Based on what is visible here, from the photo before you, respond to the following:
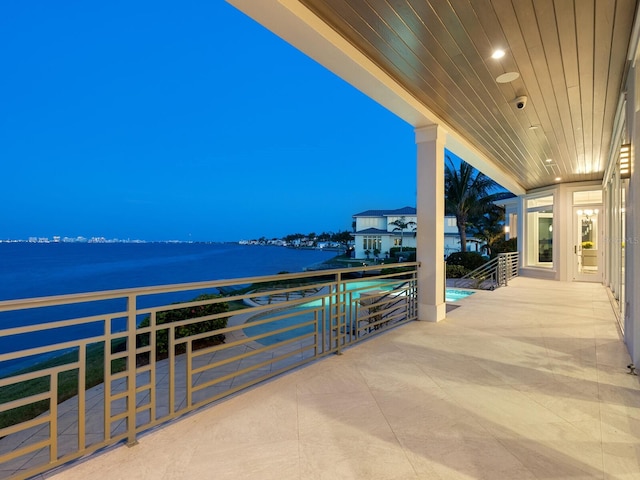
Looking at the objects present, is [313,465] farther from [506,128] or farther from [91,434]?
[506,128]

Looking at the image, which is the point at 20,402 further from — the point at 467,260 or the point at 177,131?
the point at 177,131

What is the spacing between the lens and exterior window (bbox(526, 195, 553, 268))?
34.4 ft

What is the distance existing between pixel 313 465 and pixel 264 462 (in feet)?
0.86

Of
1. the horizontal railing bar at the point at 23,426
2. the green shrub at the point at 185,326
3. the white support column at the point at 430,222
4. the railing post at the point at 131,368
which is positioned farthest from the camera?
the green shrub at the point at 185,326

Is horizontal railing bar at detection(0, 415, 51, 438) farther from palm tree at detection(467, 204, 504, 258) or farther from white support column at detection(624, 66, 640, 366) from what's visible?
palm tree at detection(467, 204, 504, 258)

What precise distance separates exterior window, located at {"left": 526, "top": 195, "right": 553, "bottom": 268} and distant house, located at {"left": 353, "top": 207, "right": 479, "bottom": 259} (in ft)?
51.3

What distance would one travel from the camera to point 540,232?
11016mm

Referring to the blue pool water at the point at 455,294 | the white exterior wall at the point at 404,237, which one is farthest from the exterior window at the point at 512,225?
the white exterior wall at the point at 404,237

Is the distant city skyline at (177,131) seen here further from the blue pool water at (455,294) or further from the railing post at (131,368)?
the railing post at (131,368)

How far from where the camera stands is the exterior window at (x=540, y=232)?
34.4ft

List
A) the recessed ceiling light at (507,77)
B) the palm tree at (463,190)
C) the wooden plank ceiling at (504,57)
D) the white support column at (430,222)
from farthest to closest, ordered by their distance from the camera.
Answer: the palm tree at (463,190)
the white support column at (430,222)
the recessed ceiling light at (507,77)
the wooden plank ceiling at (504,57)

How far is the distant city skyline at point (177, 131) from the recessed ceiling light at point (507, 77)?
4384 cm

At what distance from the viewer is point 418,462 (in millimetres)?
1768

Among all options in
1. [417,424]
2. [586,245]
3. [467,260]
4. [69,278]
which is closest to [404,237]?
[467,260]
